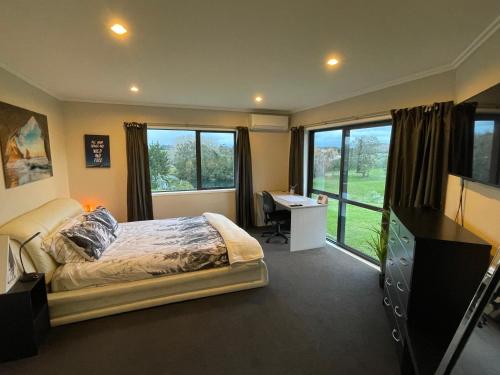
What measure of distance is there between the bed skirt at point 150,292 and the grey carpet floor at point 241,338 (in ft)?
0.24

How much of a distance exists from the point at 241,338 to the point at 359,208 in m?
2.61

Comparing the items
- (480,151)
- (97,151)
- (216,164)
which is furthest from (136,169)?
(480,151)

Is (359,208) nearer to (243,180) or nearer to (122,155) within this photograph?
(243,180)

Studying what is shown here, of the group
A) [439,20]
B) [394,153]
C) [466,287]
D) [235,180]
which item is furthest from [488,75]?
[235,180]

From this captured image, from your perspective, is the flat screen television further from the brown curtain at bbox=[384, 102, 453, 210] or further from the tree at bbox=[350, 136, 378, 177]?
the tree at bbox=[350, 136, 378, 177]

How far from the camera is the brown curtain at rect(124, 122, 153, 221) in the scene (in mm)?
4078

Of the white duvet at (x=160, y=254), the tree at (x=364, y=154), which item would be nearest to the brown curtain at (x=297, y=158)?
the tree at (x=364, y=154)

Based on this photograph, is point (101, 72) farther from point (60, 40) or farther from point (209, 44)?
point (209, 44)

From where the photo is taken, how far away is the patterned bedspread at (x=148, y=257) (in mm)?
2256

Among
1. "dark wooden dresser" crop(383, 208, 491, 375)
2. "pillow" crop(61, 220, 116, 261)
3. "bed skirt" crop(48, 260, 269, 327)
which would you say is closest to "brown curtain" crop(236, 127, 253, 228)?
"bed skirt" crop(48, 260, 269, 327)

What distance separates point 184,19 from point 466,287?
2.48 metres

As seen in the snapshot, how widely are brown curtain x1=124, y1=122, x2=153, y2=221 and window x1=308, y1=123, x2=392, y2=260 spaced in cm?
311

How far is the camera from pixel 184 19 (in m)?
1.57

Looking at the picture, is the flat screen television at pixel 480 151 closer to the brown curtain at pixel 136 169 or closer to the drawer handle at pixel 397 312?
the drawer handle at pixel 397 312
